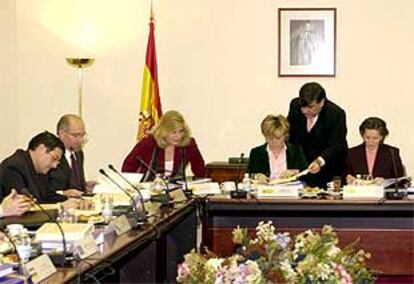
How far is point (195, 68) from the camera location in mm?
7309

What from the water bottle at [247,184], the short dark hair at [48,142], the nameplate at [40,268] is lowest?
the nameplate at [40,268]

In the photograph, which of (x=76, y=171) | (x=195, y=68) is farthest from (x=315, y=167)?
(x=195, y=68)

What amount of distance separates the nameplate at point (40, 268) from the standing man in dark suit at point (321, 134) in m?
3.26

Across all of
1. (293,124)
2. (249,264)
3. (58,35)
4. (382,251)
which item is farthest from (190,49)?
(249,264)

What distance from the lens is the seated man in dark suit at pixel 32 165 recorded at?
14.3 feet

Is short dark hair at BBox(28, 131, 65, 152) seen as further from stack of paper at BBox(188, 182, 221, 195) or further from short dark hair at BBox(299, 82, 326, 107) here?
short dark hair at BBox(299, 82, 326, 107)

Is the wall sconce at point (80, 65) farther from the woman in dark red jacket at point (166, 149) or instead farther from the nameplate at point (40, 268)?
the nameplate at point (40, 268)

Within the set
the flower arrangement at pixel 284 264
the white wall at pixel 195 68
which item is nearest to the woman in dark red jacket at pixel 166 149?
the white wall at pixel 195 68

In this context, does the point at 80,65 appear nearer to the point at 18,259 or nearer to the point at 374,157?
the point at 374,157

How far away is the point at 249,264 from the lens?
5.32ft

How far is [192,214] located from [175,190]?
18 centimetres

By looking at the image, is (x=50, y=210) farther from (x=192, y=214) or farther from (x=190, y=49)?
(x=190, y=49)

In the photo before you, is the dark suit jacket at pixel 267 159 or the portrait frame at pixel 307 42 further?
the portrait frame at pixel 307 42

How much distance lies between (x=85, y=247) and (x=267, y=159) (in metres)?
2.90
